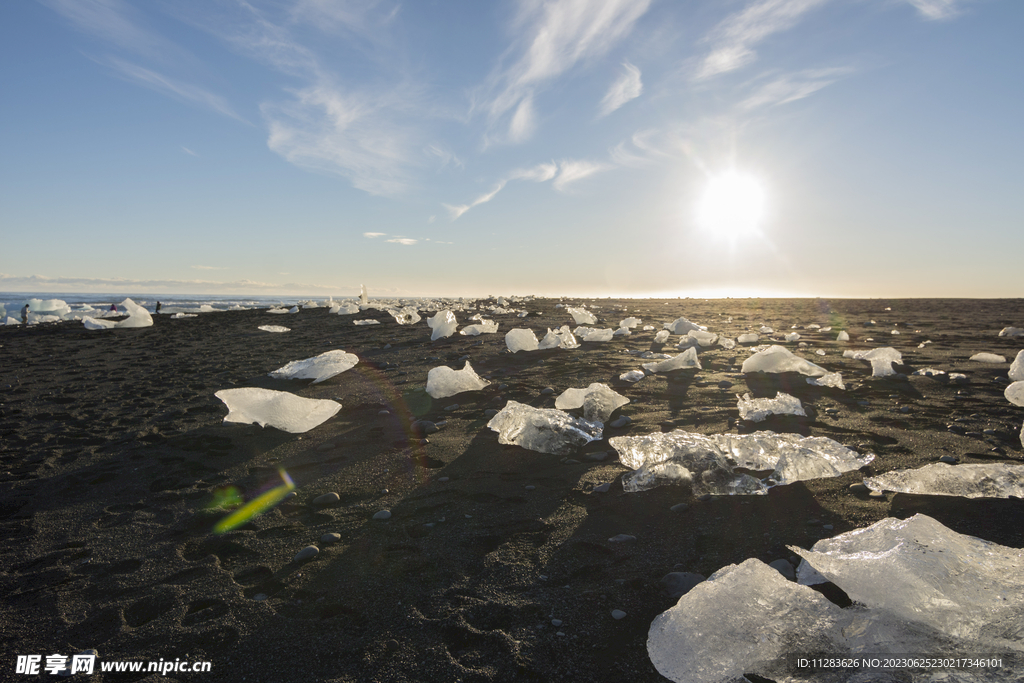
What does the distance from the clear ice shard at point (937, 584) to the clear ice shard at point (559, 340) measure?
5.52m

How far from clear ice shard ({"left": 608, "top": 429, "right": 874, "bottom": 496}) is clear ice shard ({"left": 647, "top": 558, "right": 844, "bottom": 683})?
3.18ft

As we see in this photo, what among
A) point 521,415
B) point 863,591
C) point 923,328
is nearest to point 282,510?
point 521,415

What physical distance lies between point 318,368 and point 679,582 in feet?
16.2

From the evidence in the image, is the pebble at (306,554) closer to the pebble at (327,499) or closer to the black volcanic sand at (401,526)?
the black volcanic sand at (401,526)

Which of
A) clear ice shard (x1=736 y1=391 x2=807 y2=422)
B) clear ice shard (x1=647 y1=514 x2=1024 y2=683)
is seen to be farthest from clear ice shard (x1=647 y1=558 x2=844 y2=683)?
clear ice shard (x1=736 y1=391 x2=807 y2=422)

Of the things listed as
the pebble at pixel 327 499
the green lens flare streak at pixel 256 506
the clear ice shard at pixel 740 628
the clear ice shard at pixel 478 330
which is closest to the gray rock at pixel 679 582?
the clear ice shard at pixel 740 628

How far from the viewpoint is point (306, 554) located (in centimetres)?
219

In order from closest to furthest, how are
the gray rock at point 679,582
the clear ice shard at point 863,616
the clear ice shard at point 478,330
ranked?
the clear ice shard at point 863,616 < the gray rock at point 679,582 < the clear ice shard at point 478,330

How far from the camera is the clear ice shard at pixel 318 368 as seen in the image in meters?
5.64

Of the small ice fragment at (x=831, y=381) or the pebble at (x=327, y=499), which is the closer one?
the pebble at (x=327, y=499)

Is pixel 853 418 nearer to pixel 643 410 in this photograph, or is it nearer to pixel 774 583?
pixel 643 410

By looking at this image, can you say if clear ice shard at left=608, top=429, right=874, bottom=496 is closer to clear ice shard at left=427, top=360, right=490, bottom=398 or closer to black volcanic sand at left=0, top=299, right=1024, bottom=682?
black volcanic sand at left=0, top=299, right=1024, bottom=682

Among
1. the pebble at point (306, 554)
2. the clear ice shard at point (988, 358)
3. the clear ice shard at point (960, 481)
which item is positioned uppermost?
the clear ice shard at point (988, 358)

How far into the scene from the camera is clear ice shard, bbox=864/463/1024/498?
233 centimetres
